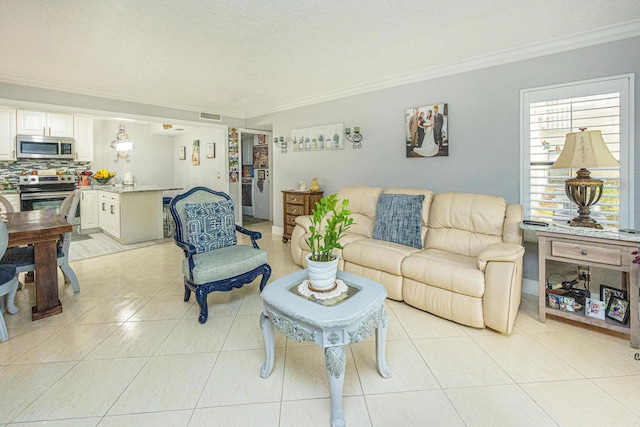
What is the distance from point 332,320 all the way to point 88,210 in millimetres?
6409

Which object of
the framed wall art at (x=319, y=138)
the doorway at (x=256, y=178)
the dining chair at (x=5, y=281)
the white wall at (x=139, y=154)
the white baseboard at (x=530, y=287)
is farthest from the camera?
the doorway at (x=256, y=178)

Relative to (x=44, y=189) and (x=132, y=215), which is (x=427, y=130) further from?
(x=44, y=189)

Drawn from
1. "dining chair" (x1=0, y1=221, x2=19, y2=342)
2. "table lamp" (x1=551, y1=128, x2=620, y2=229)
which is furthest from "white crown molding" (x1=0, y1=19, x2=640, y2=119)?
"dining chair" (x1=0, y1=221, x2=19, y2=342)

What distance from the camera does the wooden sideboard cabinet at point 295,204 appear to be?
4785 mm

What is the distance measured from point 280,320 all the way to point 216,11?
90.0 inches

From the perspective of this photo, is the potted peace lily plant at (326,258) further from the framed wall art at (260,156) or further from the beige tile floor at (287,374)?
the framed wall art at (260,156)

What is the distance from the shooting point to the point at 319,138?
4.91 m

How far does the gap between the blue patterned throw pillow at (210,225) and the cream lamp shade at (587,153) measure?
9.70 ft

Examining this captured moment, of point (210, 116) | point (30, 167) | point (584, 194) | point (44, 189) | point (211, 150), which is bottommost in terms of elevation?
point (584, 194)

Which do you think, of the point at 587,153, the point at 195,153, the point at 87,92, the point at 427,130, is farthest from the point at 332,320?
the point at 195,153

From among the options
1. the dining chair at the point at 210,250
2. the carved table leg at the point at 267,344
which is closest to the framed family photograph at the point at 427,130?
the dining chair at the point at 210,250

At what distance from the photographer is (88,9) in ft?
7.45

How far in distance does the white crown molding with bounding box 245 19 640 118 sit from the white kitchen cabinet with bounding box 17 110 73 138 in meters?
5.13

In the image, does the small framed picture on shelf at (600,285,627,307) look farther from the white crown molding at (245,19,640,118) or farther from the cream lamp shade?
the white crown molding at (245,19,640,118)
